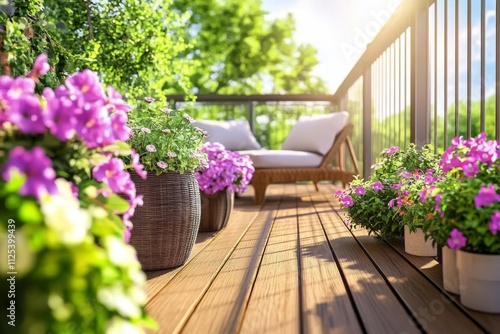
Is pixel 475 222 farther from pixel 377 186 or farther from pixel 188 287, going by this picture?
pixel 377 186

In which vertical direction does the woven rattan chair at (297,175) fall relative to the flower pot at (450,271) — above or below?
above

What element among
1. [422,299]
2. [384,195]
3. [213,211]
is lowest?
[422,299]

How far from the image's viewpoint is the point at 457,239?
4.21ft

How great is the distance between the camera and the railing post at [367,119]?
435cm

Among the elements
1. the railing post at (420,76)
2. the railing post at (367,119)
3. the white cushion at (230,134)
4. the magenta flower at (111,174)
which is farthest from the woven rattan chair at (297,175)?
the magenta flower at (111,174)

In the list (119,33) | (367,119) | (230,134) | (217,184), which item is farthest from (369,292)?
(230,134)

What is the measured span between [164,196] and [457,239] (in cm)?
100

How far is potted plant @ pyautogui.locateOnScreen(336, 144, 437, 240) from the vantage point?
2182 mm

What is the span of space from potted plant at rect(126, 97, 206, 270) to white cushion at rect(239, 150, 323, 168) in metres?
2.52

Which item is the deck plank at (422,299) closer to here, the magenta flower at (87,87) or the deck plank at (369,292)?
the deck plank at (369,292)

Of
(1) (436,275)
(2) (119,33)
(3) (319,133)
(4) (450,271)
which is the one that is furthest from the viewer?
(3) (319,133)

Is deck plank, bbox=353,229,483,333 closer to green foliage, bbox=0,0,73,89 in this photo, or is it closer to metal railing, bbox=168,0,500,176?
metal railing, bbox=168,0,500,176

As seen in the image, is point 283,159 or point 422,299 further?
point 283,159

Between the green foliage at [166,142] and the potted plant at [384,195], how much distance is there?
2.64 feet
